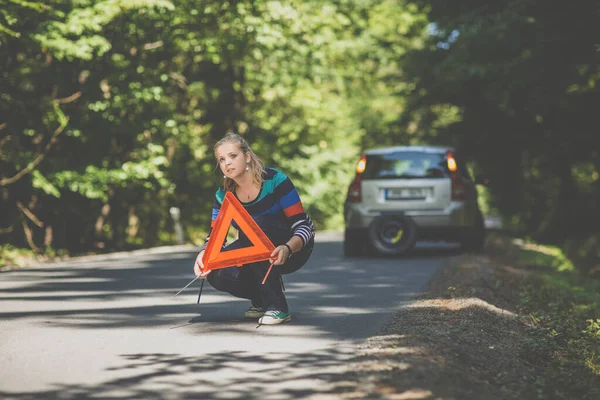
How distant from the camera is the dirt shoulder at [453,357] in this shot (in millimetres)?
5027

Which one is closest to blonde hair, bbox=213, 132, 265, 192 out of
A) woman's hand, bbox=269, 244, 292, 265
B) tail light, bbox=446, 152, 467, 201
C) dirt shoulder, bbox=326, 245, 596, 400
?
woman's hand, bbox=269, 244, 292, 265

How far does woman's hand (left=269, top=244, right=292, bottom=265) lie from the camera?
6945 millimetres

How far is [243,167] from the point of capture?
7.18m

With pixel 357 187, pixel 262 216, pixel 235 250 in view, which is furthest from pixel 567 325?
pixel 357 187

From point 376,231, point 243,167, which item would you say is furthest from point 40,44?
point 243,167

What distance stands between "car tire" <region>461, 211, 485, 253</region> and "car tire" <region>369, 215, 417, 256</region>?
0.99 m

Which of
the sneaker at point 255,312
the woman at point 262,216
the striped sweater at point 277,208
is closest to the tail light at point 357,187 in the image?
the sneaker at point 255,312

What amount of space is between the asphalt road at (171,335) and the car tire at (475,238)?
3350mm

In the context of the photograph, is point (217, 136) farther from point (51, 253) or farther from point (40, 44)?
point (40, 44)

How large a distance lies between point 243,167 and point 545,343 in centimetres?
274

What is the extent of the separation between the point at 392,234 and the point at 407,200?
659 millimetres

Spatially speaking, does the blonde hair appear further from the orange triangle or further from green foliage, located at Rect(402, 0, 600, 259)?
green foliage, located at Rect(402, 0, 600, 259)

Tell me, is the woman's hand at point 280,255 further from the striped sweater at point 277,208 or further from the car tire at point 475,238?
the car tire at point 475,238

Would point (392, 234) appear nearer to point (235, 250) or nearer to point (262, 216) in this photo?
point (262, 216)
